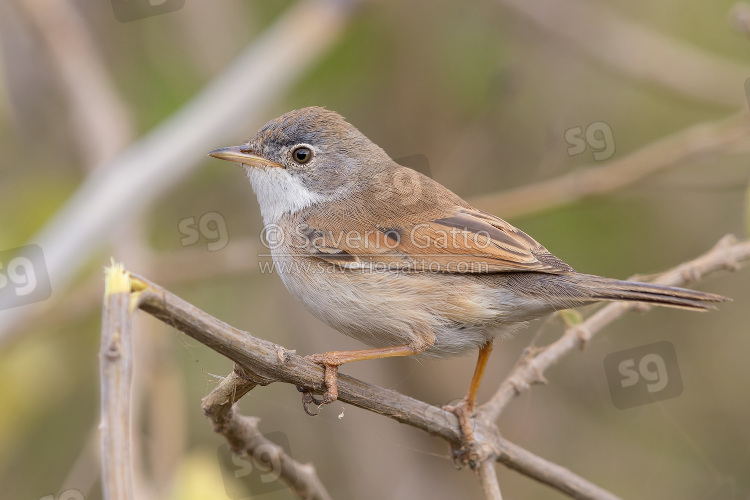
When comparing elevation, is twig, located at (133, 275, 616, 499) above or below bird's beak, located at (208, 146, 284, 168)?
below

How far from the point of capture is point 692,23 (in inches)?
261

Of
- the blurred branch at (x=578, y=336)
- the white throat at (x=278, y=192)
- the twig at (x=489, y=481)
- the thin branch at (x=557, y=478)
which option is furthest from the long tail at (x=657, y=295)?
the white throat at (x=278, y=192)

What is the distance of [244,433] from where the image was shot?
3066 mm

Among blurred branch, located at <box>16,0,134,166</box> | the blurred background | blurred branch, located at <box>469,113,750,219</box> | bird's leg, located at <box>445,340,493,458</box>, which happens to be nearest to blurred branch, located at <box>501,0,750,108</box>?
the blurred background

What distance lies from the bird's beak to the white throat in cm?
3

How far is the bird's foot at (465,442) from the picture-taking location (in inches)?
133

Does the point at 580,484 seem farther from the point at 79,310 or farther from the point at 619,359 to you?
the point at 79,310

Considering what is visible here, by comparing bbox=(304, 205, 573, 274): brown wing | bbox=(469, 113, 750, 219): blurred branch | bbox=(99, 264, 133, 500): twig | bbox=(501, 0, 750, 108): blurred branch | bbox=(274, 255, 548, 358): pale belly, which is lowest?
bbox=(99, 264, 133, 500): twig

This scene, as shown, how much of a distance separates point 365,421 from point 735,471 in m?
2.41

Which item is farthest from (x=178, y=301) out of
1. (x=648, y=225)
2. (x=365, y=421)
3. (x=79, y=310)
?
(x=648, y=225)

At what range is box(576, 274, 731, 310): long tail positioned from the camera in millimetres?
3199

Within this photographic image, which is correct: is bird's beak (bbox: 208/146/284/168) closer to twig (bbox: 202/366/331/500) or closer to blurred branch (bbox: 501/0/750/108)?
twig (bbox: 202/366/331/500)

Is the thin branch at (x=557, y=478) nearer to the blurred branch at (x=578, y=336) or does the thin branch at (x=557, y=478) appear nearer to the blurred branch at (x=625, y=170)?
the blurred branch at (x=578, y=336)

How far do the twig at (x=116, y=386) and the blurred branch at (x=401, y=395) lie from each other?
0.29 feet
